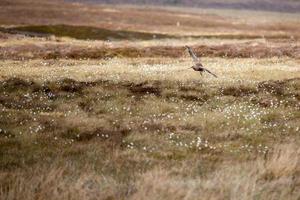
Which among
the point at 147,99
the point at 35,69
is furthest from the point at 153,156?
the point at 35,69

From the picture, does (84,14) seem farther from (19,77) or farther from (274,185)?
(274,185)

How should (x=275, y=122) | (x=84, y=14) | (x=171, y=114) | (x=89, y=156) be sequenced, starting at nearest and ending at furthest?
(x=89, y=156) → (x=275, y=122) → (x=171, y=114) → (x=84, y=14)

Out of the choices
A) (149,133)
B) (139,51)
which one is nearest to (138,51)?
(139,51)

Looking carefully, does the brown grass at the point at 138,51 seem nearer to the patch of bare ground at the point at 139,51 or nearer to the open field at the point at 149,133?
the patch of bare ground at the point at 139,51

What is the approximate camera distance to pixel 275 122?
19.9m

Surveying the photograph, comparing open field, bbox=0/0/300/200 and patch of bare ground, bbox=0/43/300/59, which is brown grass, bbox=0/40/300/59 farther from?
open field, bbox=0/0/300/200

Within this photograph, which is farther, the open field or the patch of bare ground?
the patch of bare ground

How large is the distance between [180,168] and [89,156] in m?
2.96

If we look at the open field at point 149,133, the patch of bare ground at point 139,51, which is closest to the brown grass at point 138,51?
the patch of bare ground at point 139,51

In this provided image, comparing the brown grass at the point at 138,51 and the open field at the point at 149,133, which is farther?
the brown grass at the point at 138,51

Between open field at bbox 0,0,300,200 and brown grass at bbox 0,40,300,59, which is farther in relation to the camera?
brown grass at bbox 0,40,300,59

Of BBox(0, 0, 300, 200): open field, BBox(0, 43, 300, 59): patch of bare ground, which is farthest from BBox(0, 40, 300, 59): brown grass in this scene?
BBox(0, 0, 300, 200): open field

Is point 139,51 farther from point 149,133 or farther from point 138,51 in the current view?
point 149,133

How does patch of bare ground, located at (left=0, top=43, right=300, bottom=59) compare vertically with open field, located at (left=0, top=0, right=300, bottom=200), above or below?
below
